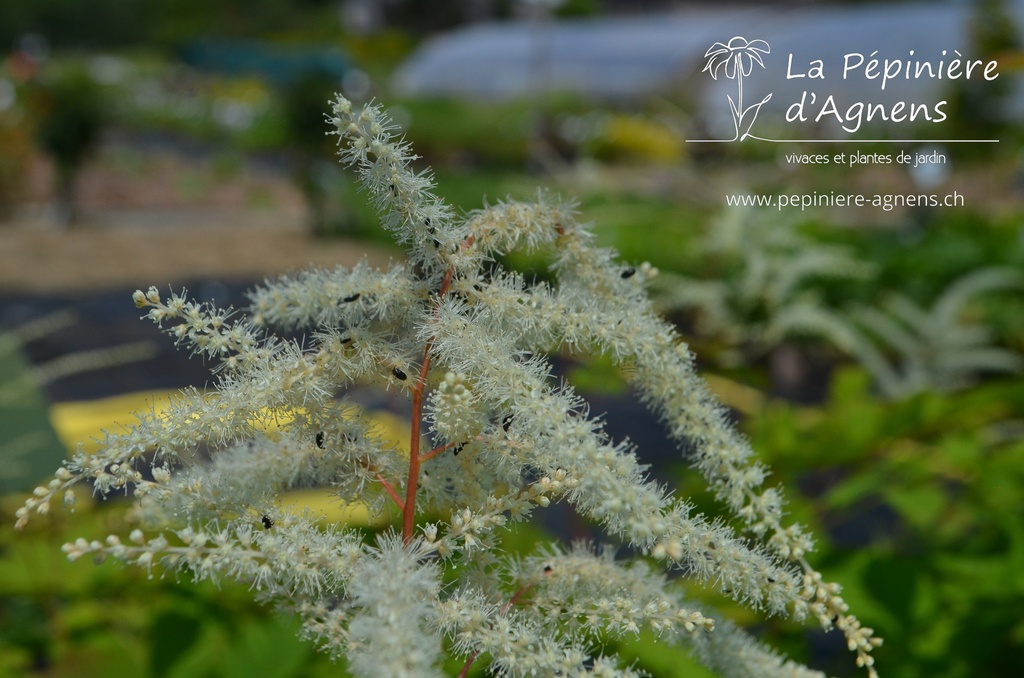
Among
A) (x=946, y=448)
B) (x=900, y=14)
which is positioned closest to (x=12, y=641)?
(x=946, y=448)

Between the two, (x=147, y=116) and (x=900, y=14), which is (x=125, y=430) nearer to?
(x=900, y=14)

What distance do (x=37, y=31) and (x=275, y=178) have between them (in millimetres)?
38028

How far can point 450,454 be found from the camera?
3.31ft

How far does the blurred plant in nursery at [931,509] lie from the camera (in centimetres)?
163

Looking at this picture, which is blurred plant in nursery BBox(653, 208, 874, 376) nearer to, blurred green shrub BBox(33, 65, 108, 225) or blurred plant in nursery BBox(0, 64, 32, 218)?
blurred green shrub BBox(33, 65, 108, 225)

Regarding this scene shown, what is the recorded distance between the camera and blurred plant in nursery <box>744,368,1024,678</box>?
64.1 inches

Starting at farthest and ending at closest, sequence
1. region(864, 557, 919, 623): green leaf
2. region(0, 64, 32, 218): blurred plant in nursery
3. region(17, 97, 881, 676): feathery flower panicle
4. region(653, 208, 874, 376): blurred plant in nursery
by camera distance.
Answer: region(0, 64, 32, 218): blurred plant in nursery < region(653, 208, 874, 376): blurred plant in nursery < region(864, 557, 919, 623): green leaf < region(17, 97, 881, 676): feathery flower panicle

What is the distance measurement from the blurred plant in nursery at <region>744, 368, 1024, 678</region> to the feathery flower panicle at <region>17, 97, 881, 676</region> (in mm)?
745

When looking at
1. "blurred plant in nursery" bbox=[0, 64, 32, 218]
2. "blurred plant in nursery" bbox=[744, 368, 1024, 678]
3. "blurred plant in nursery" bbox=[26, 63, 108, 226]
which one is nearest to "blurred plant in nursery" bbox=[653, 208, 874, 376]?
"blurred plant in nursery" bbox=[744, 368, 1024, 678]

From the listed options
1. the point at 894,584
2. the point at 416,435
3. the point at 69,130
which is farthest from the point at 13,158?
the point at 416,435

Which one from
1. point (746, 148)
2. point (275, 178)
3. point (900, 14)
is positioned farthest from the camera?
point (900, 14)

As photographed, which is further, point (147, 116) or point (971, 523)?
point (147, 116)

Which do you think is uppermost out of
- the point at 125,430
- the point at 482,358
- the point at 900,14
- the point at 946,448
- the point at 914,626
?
the point at 900,14

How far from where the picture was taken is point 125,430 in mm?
892
